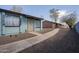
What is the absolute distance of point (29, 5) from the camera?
1036cm

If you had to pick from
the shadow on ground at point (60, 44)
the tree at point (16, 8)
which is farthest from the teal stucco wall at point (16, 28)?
the shadow on ground at point (60, 44)

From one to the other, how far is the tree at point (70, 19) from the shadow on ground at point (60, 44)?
0.40ft

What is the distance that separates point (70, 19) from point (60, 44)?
1.54ft

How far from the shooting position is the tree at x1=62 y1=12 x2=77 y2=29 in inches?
409

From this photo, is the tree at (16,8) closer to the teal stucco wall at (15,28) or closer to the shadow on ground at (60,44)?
the teal stucco wall at (15,28)

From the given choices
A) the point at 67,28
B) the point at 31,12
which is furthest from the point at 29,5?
the point at 67,28

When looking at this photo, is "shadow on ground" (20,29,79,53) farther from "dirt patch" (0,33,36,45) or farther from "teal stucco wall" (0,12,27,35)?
"teal stucco wall" (0,12,27,35)

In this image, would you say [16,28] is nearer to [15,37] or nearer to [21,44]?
[15,37]

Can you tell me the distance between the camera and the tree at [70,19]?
10.4m

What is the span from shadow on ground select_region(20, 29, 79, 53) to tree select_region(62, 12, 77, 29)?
0.12 meters

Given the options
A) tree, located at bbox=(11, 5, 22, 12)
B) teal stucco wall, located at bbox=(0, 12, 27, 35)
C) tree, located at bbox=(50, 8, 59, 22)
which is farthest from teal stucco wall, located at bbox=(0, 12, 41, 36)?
tree, located at bbox=(50, 8, 59, 22)
